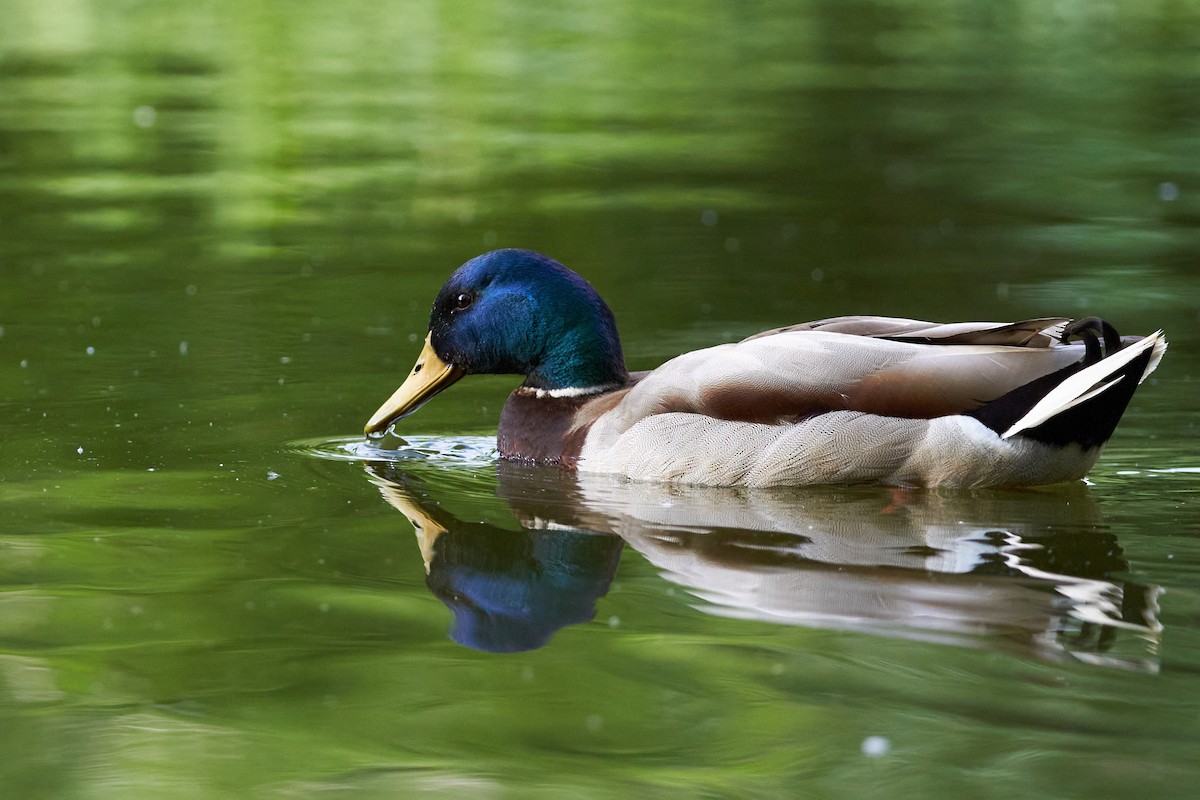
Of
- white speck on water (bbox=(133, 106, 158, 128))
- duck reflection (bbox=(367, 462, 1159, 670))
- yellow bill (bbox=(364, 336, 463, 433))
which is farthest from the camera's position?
white speck on water (bbox=(133, 106, 158, 128))

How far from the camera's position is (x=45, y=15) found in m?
30.0

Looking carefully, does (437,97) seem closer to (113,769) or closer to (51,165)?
(51,165)

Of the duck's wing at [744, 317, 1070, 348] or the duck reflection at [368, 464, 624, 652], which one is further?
the duck's wing at [744, 317, 1070, 348]

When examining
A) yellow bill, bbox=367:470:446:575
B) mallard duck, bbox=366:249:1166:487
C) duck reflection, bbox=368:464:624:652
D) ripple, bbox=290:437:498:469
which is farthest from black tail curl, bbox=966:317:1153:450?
ripple, bbox=290:437:498:469

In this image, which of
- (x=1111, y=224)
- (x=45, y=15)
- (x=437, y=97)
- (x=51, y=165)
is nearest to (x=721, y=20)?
(x=437, y=97)

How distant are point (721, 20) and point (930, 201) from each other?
15541 mm

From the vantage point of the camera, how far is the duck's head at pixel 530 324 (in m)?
7.88

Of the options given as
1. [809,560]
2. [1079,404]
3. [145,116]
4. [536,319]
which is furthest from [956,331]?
[145,116]

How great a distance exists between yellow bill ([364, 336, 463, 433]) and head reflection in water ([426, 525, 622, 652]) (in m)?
1.38

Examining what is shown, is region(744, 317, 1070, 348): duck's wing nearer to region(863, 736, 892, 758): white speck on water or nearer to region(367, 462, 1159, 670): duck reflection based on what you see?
region(367, 462, 1159, 670): duck reflection

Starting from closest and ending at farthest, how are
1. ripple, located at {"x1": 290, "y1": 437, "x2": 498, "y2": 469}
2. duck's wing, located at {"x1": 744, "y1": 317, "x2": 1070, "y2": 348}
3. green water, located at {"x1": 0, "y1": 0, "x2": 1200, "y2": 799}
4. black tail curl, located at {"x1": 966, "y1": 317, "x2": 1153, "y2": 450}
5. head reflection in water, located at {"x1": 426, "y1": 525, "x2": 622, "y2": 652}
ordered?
green water, located at {"x1": 0, "y1": 0, "x2": 1200, "y2": 799}
head reflection in water, located at {"x1": 426, "y1": 525, "x2": 622, "y2": 652}
black tail curl, located at {"x1": 966, "y1": 317, "x2": 1153, "y2": 450}
duck's wing, located at {"x1": 744, "y1": 317, "x2": 1070, "y2": 348}
ripple, located at {"x1": 290, "y1": 437, "x2": 498, "y2": 469}

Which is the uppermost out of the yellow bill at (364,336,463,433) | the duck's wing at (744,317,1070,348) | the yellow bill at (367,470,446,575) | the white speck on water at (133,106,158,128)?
the white speck on water at (133,106,158,128)

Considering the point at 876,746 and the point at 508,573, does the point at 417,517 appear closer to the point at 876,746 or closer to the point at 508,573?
the point at 508,573

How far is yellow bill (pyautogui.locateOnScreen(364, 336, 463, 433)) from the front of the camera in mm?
7996
